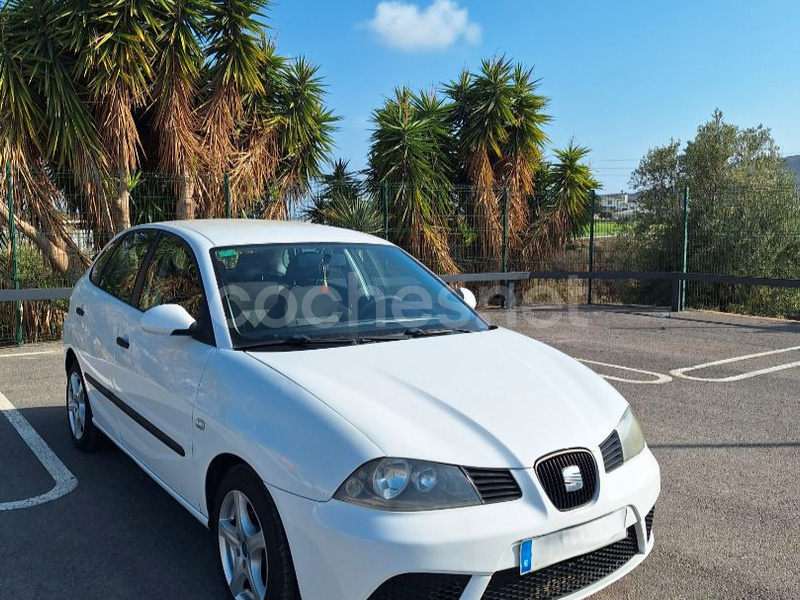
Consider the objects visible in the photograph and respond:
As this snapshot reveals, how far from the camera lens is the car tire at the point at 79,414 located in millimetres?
4691

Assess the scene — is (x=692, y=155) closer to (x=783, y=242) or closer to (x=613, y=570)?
(x=783, y=242)

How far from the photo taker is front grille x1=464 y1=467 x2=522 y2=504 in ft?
7.70

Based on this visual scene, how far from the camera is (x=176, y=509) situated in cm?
391

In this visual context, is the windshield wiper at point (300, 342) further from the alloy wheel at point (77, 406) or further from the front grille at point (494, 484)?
the alloy wheel at point (77, 406)

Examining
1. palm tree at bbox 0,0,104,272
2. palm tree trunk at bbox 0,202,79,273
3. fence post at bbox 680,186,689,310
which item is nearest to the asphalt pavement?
palm tree trunk at bbox 0,202,79,273

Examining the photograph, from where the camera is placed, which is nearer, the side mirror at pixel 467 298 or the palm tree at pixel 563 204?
the side mirror at pixel 467 298

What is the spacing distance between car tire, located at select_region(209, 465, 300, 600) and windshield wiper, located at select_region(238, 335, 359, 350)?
23.0 inches

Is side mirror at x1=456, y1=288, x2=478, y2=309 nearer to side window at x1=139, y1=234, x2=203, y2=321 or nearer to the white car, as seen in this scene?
the white car

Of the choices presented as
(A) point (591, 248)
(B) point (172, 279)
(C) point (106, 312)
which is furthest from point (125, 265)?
(A) point (591, 248)

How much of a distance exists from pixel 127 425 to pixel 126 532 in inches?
22.4

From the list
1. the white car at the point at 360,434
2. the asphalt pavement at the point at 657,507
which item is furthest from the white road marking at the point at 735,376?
the white car at the point at 360,434

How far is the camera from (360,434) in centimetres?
238

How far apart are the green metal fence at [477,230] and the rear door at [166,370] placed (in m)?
6.55

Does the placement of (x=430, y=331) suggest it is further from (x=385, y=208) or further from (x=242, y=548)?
(x=385, y=208)
